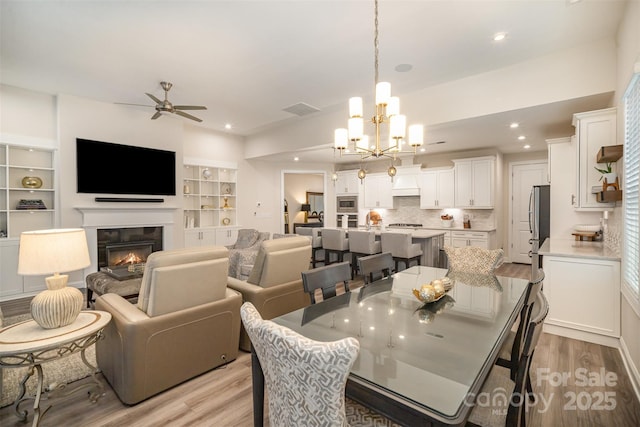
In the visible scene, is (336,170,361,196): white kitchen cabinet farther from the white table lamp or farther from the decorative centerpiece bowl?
the white table lamp

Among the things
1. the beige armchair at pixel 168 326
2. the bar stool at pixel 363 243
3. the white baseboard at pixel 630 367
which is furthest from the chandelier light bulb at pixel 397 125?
the bar stool at pixel 363 243

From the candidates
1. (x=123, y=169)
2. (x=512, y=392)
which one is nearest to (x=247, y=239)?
(x=123, y=169)

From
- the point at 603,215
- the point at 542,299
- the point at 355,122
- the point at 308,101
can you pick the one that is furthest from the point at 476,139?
the point at 542,299

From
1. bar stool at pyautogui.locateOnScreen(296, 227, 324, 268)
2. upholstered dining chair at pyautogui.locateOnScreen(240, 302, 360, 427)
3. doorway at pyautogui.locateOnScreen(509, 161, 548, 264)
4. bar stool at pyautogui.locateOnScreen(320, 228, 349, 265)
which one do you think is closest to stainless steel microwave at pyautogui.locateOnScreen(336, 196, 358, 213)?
bar stool at pyautogui.locateOnScreen(296, 227, 324, 268)

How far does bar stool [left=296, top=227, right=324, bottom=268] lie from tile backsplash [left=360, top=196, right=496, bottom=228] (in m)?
2.38

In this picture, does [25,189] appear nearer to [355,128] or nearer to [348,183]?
[355,128]

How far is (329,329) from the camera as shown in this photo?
162cm

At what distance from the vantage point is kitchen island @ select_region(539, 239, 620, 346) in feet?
9.34

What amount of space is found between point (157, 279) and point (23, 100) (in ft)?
15.8

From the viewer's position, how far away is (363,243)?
5.54 meters

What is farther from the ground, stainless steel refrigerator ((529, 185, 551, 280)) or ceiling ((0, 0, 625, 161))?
ceiling ((0, 0, 625, 161))

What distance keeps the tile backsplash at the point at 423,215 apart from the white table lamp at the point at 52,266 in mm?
7292

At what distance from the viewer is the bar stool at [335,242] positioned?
591cm

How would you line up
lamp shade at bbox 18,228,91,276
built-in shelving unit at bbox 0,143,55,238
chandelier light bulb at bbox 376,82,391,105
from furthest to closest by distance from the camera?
built-in shelving unit at bbox 0,143,55,238 → chandelier light bulb at bbox 376,82,391,105 → lamp shade at bbox 18,228,91,276
